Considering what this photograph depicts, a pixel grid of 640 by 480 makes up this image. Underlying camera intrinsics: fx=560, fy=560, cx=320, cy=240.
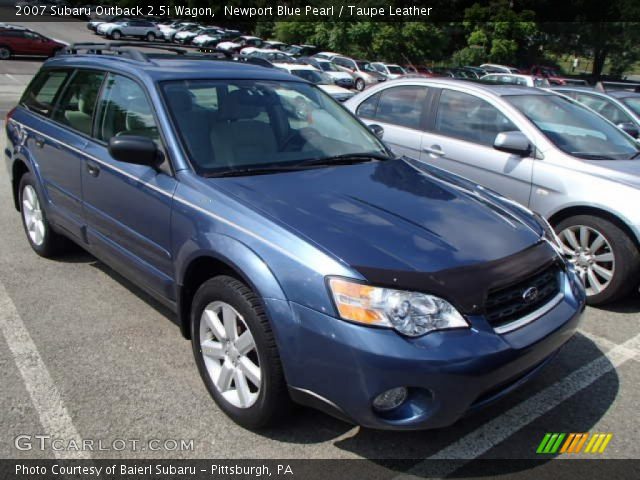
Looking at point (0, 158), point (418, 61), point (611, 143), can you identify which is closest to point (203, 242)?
point (611, 143)

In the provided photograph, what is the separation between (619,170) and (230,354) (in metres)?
3.48

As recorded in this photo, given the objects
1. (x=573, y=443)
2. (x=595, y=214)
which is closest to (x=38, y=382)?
(x=573, y=443)

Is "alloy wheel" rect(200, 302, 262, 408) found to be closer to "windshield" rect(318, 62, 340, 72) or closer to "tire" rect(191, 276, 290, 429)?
"tire" rect(191, 276, 290, 429)

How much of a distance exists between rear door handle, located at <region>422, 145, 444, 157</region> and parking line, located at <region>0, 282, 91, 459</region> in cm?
386

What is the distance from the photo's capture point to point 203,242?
275cm

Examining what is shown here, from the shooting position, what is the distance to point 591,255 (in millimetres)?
4355

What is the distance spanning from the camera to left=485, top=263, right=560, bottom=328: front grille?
2.44 metres

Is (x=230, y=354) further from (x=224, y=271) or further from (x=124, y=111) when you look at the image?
(x=124, y=111)

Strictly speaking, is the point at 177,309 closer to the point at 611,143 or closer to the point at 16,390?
the point at 16,390

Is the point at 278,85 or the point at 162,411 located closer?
the point at 162,411

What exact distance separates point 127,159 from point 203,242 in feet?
2.30

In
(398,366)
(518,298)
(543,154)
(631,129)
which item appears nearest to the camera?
(398,366)

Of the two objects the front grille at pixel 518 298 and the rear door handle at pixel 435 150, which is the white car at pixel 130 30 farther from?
the front grille at pixel 518 298

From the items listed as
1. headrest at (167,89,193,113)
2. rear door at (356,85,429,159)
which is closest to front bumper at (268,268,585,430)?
headrest at (167,89,193,113)
